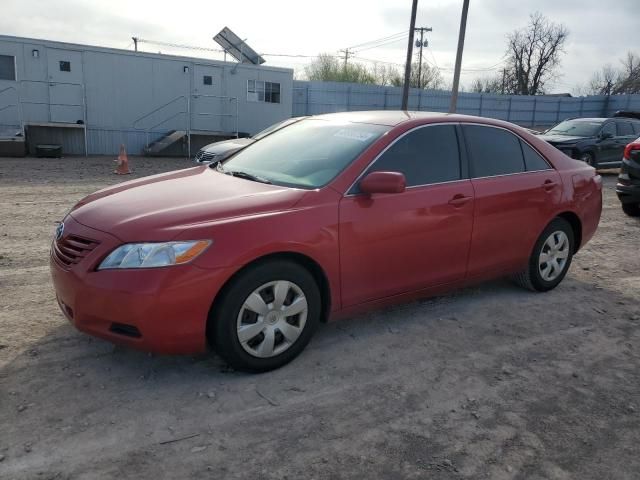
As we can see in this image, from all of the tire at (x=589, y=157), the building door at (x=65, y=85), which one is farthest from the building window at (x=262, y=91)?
the tire at (x=589, y=157)

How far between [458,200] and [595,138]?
12.6m

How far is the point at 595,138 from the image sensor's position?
1480 centimetres

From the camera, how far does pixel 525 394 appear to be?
333cm

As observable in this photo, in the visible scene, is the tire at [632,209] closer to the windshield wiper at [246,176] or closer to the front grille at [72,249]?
the windshield wiper at [246,176]

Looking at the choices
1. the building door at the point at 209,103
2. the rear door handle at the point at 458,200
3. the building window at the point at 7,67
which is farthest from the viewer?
the building door at the point at 209,103

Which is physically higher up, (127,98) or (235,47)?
(235,47)

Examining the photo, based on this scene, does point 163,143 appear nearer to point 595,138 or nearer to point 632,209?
point 595,138

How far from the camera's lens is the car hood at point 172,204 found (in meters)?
3.11

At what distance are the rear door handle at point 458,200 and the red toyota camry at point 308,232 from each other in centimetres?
1

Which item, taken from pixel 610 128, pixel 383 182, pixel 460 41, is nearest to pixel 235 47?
pixel 460 41

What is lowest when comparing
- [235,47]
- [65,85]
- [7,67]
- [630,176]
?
[630,176]

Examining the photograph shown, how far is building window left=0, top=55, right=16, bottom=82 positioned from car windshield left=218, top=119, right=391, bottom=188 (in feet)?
48.5

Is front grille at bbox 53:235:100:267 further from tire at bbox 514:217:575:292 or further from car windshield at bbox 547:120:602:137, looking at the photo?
car windshield at bbox 547:120:602:137

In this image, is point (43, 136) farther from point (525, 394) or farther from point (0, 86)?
point (525, 394)
